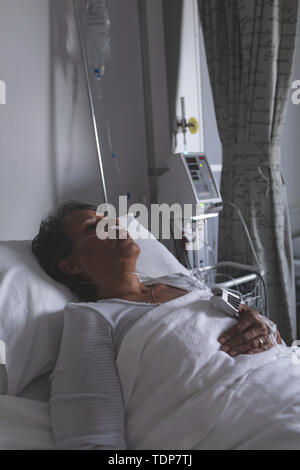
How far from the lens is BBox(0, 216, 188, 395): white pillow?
3.84 ft

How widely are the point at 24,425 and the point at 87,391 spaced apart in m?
0.19

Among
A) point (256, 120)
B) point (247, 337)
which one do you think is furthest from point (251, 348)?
point (256, 120)

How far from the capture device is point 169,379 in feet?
3.32

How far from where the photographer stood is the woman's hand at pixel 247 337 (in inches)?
44.9

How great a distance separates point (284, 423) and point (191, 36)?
2410 millimetres

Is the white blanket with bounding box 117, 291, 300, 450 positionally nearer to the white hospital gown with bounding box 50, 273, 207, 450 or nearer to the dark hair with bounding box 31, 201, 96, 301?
the white hospital gown with bounding box 50, 273, 207, 450

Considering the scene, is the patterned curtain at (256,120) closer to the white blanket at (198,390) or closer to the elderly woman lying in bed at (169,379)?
the elderly woman lying in bed at (169,379)

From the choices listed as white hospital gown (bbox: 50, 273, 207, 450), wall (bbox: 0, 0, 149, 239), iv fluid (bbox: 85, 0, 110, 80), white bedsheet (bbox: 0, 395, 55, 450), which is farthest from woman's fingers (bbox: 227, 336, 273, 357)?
iv fluid (bbox: 85, 0, 110, 80)

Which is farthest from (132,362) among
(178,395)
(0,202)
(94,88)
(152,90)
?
(152,90)

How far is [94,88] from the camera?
7.51 ft

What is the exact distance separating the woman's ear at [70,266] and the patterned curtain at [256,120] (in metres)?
1.27

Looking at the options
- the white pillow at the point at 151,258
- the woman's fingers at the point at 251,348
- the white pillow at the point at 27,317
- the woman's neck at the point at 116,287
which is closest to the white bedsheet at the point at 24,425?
the white pillow at the point at 27,317

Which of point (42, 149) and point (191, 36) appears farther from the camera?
point (191, 36)
